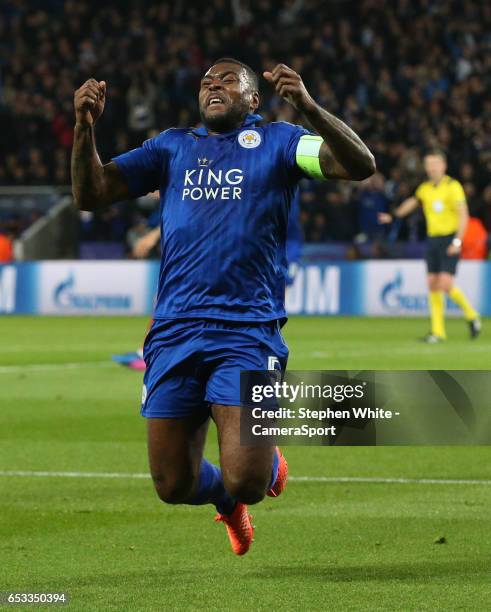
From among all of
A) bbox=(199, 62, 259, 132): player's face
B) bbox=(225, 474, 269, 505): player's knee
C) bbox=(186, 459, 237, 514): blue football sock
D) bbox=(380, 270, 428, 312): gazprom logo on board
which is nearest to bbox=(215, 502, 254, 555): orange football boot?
bbox=(186, 459, 237, 514): blue football sock

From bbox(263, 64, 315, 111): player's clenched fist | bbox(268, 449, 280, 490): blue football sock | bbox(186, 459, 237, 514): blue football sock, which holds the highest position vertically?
bbox(263, 64, 315, 111): player's clenched fist

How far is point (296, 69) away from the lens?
1120 inches

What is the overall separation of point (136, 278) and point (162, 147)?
1870cm

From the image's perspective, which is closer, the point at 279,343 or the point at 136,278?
the point at 279,343

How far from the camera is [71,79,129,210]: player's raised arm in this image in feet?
17.8

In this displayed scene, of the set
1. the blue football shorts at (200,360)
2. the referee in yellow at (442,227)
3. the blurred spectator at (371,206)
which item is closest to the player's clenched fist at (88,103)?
the blue football shorts at (200,360)

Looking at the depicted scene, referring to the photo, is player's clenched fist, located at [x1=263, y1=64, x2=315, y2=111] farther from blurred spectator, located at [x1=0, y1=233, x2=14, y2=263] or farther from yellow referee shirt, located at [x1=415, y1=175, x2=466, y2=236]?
blurred spectator, located at [x1=0, y1=233, x2=14, y2=263]

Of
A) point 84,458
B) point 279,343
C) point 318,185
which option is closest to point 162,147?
point 279,343

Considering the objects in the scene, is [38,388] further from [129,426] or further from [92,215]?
[92,215]

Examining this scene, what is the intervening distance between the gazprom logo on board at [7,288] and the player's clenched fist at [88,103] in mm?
19547

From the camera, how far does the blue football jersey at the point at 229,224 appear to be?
18.1ft

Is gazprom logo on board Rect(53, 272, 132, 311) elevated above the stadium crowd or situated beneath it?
situated beneath

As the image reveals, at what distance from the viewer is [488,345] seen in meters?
17.1

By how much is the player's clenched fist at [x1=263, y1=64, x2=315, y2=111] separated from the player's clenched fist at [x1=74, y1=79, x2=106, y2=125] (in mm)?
835
